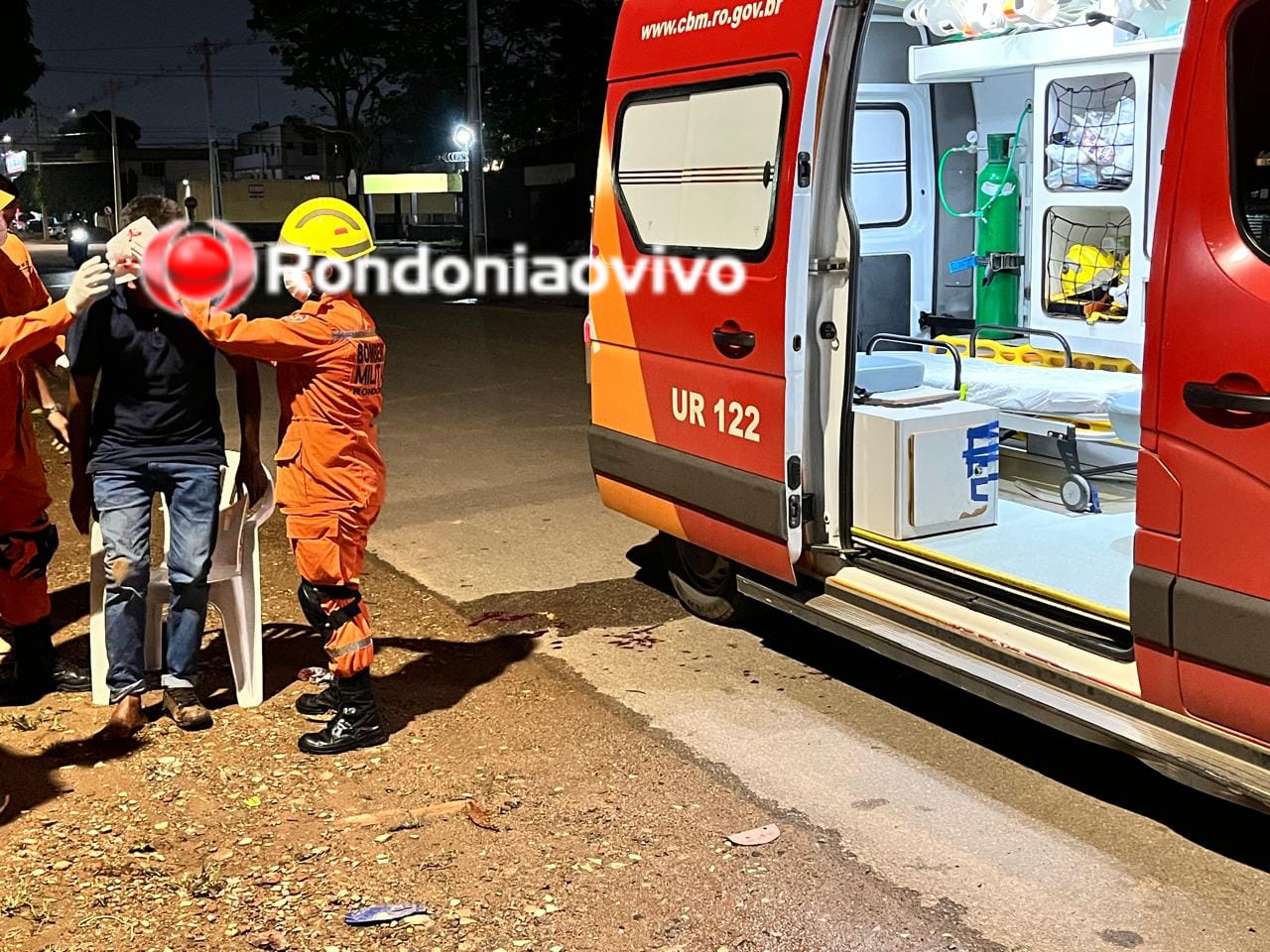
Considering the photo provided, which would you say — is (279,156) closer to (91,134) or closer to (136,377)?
(91,134)

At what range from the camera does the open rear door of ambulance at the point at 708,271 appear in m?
4.98

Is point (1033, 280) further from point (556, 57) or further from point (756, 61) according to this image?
point (556, 57)

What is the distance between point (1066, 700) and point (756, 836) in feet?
3.18

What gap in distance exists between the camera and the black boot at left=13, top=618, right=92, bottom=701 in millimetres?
5328

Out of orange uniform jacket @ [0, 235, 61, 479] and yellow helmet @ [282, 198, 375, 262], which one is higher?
yellow helmet @ [282, 198, 375, 262]

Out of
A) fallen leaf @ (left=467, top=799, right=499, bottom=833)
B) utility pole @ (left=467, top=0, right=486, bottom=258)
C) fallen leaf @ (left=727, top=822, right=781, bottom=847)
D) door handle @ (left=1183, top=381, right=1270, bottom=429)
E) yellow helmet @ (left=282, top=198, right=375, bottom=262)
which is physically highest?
utility pole @ (left=467, top=0, right=486, bottom=258)

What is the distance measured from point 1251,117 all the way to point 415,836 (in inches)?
116

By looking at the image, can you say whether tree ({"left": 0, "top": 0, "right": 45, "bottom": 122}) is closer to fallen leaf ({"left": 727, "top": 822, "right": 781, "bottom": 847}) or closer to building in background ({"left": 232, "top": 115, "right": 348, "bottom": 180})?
fallen leaf ({"left": 727, "top": 822, "right": 781, "bottom": 847})

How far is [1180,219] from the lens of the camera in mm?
3621

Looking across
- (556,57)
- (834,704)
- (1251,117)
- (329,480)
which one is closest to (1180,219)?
(1251,117)

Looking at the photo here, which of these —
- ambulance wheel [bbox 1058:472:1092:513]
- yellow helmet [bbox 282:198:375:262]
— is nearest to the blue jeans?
yellow helmet [bbox 282:198:375:262]

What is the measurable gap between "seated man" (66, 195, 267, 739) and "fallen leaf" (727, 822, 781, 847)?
78.6 inches

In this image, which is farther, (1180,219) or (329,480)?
(329,480)

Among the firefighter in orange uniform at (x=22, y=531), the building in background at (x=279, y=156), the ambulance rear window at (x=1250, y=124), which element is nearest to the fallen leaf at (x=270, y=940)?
the firefighter in orange uniform at (x=22, y=531)
